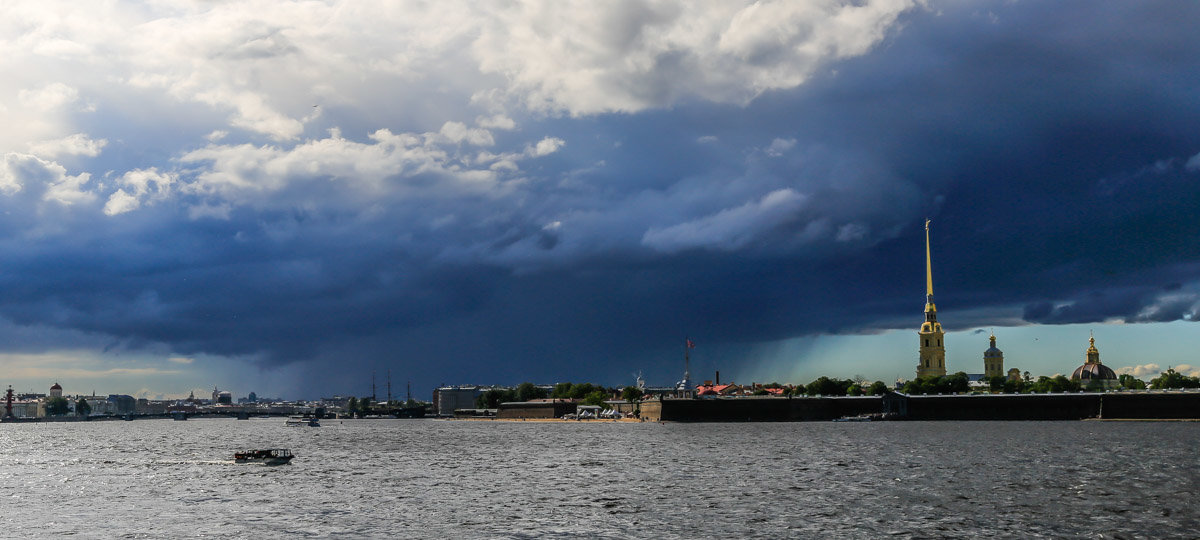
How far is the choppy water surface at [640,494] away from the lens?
43875mm

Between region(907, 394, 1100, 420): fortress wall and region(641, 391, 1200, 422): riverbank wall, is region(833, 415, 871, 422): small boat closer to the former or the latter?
region(641, 391, 1200, 422): riverbank wall

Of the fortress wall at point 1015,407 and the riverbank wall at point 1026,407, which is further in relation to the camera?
the fortress wall at point 1015,407

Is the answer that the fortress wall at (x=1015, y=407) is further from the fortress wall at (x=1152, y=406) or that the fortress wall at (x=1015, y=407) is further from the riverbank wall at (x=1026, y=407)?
the fortress wall at (x=1152, y=406)

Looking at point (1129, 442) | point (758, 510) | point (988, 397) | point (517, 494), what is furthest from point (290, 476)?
point (988, 397)

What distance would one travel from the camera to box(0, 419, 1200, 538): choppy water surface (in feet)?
144

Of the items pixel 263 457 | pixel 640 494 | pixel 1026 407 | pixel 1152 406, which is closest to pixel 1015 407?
pixel 1026 407

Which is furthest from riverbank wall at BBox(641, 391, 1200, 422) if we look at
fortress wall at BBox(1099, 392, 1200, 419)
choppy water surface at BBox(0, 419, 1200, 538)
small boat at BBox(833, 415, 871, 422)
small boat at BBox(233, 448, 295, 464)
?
small boat at BBox(233, 448, 295, 464)

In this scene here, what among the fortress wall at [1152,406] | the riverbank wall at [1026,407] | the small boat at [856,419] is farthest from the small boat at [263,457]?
the fortress wall at [1152,406]

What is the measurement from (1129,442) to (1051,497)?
5486cm

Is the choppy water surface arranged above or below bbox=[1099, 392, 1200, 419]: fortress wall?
above

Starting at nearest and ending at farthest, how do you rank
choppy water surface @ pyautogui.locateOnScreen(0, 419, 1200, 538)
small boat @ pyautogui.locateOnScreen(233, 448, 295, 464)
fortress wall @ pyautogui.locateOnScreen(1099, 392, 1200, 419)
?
1. choppy water surface @ pyautogui.locateOnScreen(0, 419, 1200, 538)
2. small boat @ pyautogui.locateOnScreen(233, 448, 295, 464)
3. fortress wall @ pyautogui.locateOnScreen(1099, 392, 1200, 419)

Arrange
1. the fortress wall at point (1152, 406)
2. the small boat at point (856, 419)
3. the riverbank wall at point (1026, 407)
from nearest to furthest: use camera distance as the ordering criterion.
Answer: the fortress wall at point (1152, 406) → the riverbank wall at point (1026, 407) → the small boat at point (856, 419)

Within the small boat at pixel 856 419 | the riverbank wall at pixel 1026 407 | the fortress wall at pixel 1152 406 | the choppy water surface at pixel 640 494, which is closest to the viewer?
the choppy water surface at pixel 640 494

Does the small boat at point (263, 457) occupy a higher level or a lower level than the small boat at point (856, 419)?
higher
